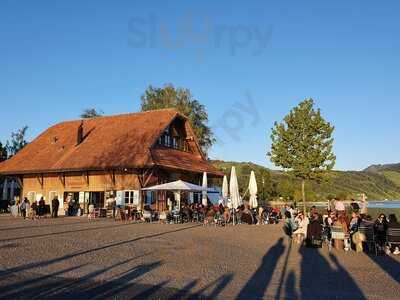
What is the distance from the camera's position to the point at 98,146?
99.2ft

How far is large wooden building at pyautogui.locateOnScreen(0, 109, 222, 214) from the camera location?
27672 millimetres

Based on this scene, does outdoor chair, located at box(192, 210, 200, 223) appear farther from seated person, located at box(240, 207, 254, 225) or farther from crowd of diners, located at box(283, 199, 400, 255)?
crowd of diners, located at box(283, 199, 400, 255)

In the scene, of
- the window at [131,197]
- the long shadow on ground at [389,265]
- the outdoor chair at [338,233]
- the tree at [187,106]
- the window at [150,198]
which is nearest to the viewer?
the long shadow on ground at [389,265]

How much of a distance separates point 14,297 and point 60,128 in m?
32.0

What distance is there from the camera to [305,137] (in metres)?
31.0

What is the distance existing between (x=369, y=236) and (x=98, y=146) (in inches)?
830

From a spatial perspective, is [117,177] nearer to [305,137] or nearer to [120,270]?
[305,137]

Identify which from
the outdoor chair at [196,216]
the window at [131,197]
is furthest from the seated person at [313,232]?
the window at [131,197]

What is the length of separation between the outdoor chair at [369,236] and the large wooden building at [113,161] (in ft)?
49.0

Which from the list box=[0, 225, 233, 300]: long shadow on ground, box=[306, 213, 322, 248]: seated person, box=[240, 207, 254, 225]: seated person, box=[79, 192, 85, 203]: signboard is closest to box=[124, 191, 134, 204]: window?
box=[79, 192, 85, 203]: signboard

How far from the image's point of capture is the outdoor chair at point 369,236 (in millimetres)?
12516

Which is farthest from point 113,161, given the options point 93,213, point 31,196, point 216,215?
point 216,215

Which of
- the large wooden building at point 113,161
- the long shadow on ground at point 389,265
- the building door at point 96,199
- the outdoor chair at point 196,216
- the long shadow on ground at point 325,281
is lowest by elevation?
the long shadow on ground at point 389,265

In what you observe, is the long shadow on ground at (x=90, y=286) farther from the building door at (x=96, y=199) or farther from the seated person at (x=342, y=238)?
the building door at (x=96, y=199)
